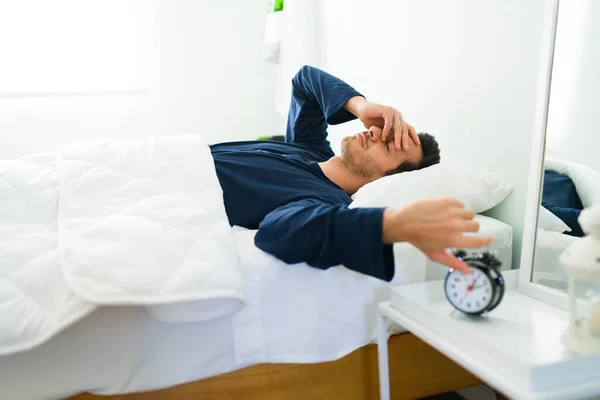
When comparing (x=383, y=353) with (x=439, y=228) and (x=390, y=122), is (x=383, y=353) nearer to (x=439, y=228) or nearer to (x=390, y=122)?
(x=439, y=228)

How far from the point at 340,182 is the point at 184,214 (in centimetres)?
51

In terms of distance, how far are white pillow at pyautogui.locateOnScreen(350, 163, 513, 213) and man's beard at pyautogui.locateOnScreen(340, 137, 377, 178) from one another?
0.19 m

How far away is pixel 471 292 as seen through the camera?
66 cm

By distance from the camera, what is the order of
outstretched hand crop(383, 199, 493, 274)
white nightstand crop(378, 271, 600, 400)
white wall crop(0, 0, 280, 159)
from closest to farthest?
white nightstand crop(378, 271, 600, 400)
outstretched hand crop(383, 199, 493, 274)
white wall crop(0, 0, 280, 159)

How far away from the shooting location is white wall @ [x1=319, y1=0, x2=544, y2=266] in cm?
97

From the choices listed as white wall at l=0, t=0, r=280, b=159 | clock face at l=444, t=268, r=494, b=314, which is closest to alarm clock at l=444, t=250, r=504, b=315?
clock face at l=444, t=268, r=494, b=314

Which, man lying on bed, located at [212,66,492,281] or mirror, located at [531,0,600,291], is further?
mirror, located at [531,0,600,291]

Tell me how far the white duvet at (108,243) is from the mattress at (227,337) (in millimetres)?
51

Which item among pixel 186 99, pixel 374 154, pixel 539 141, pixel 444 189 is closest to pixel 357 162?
pixel 374 154

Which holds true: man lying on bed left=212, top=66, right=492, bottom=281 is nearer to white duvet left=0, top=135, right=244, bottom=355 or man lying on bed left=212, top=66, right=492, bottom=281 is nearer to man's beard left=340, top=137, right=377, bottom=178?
man's beard left=340, top=137, right=377, bottom=178

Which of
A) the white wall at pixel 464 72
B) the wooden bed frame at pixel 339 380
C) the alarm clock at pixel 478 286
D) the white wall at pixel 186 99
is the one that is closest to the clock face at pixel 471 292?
the alarm clock at pixel 478 286

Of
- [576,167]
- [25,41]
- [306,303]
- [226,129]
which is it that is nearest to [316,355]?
[306,303]

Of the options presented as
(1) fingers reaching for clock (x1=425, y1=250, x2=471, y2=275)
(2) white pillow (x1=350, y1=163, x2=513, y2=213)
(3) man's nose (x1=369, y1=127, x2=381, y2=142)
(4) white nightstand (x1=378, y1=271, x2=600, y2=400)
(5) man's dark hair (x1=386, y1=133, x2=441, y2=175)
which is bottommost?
(4) white nightstand (x1=378, y1=271, x2=600, y2=400)

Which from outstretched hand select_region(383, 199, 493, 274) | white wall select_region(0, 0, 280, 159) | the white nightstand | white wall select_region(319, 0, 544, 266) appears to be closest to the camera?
the white nightstand
